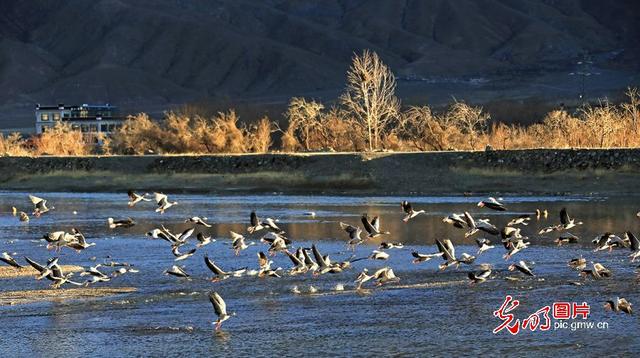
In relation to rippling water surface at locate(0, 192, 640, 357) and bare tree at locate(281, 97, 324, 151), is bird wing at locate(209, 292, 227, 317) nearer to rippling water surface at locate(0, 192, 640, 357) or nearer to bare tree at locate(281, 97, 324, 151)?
rippling water surface at locate(0, 192, 640, 357)

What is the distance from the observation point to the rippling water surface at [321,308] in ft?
68.3

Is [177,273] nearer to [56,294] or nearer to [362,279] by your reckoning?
[56,294]

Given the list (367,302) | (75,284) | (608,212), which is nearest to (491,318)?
(367,302)

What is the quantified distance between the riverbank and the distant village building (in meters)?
102

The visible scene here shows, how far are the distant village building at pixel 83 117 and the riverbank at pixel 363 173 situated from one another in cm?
10170

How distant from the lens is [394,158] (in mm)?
73750

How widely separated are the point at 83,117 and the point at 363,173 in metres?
126

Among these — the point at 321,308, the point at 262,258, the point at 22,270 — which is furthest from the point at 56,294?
the point at 321,308

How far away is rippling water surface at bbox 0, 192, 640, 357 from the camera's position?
20812mm

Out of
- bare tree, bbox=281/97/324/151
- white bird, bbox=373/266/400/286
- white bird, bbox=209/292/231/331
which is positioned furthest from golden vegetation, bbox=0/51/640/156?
white bird, bbox=209/292/231/331

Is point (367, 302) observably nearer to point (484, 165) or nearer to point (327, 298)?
point (327, 298)

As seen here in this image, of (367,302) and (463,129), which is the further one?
(463,129)

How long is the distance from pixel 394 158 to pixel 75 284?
47.5 m

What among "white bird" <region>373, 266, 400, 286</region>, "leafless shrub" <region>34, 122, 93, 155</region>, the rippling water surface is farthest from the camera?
"leafless shrub" <region>34, 122, 93, 155</region>
